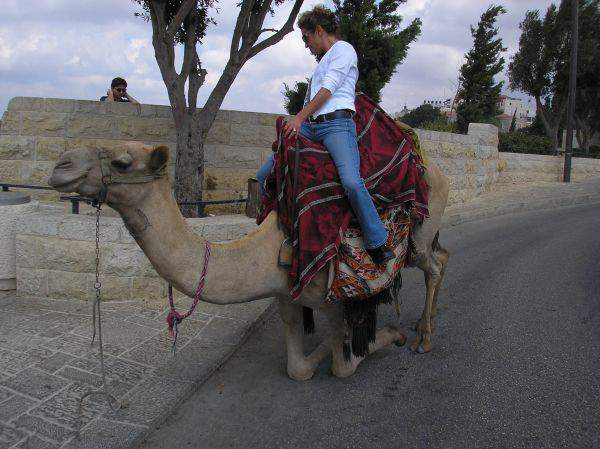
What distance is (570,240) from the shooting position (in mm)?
9211

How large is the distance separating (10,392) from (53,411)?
1.52 feet

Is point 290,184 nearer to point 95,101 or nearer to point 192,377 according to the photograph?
point 192,377

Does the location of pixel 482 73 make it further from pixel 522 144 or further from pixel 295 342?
pixel 295 342

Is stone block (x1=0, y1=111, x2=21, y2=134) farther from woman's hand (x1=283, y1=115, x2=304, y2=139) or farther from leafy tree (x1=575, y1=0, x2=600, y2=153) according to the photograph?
leafy tree (x1=575, y1=0, x2=600, y2=153)

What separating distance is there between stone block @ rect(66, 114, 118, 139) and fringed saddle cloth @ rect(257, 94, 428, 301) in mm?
5652

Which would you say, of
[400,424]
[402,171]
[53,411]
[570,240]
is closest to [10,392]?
[53,411]

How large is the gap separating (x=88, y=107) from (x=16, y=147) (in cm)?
133

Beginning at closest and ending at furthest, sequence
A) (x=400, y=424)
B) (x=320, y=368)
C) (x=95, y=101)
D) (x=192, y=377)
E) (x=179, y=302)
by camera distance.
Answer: (x=400, y=424) < (x=192, y=377) < (x=320, y=368) < (x=179, y=302) < (x=95, y=101)

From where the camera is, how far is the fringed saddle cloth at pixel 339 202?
3428mm

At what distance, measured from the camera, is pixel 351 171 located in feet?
11.5

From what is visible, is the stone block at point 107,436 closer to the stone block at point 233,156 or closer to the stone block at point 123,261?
the stone block at point 123,261

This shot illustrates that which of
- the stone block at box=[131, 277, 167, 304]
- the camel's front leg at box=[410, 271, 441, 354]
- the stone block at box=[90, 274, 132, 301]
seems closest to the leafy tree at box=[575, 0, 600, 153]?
the camel's front leg at box=[410, 271, 441, 354]

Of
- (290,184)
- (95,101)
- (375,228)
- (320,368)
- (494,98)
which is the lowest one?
(320,368)

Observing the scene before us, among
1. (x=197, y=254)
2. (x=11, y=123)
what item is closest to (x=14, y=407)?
(x=197, y=254)
